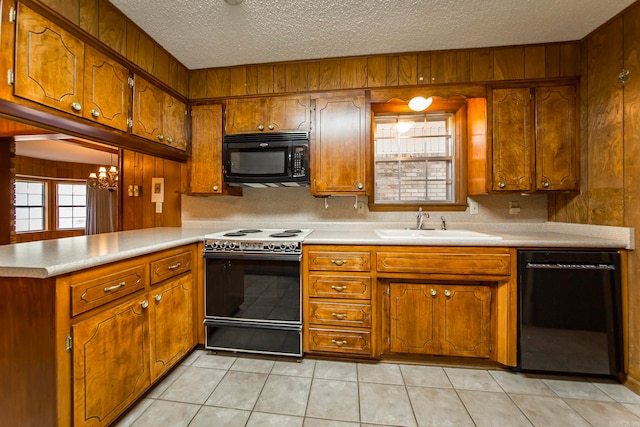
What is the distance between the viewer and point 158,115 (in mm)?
2195

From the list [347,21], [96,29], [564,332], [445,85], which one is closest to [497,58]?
[445,85]

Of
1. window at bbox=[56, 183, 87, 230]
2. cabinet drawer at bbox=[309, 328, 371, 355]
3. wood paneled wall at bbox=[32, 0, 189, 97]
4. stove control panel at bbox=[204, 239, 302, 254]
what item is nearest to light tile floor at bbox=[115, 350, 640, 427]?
cabinet drawer at bbox=[309, 328, 371, 355]

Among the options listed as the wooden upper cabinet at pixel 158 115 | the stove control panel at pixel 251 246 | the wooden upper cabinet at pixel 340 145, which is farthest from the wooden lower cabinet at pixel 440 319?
the wooden upper cabinet at pixel 158 115

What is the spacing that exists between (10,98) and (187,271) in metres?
1.33

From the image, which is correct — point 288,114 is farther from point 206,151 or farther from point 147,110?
point 147,110

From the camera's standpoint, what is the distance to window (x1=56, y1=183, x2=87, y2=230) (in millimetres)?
2404

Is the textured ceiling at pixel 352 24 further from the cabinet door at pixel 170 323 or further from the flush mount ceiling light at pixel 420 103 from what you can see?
the cabinet door at pixel 170 323

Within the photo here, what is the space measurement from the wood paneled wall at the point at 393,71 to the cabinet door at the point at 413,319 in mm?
1702

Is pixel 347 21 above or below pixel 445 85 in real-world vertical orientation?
above

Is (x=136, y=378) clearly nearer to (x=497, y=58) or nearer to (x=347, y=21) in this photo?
(x=347, y=21)

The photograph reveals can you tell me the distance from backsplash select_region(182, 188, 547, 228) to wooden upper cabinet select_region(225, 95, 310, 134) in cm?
62

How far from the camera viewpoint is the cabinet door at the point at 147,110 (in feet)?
6.48

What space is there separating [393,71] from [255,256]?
1921mm

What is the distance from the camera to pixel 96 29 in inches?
64.4
